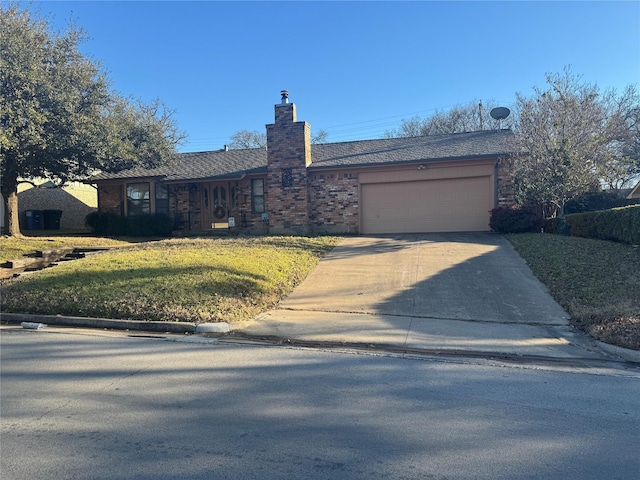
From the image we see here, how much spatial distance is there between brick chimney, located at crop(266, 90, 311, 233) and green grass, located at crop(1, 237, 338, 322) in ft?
20.2

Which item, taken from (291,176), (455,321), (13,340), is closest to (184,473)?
(13,340)

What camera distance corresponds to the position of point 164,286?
9008 millimetres

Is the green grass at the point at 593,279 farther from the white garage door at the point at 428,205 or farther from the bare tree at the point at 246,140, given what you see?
the bare tree at the point at 246,140

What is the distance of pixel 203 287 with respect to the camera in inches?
355

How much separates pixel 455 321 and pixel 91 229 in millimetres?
19811

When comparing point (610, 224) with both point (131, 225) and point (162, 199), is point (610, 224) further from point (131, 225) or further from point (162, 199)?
point (131, 225)

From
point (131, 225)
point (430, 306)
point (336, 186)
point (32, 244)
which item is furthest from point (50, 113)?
point (430, 306)

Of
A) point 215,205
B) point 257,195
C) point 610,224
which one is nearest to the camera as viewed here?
point 610,224

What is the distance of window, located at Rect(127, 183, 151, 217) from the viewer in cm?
2141

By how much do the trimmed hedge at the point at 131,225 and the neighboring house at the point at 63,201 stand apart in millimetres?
5161

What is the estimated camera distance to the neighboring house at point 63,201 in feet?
85.3

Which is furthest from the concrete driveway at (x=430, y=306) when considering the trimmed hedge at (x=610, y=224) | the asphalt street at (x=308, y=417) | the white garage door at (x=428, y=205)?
the white garage door at (x=428, y=205)

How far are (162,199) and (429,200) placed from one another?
1211 cm

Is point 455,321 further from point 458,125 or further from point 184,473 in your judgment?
point 458,125
